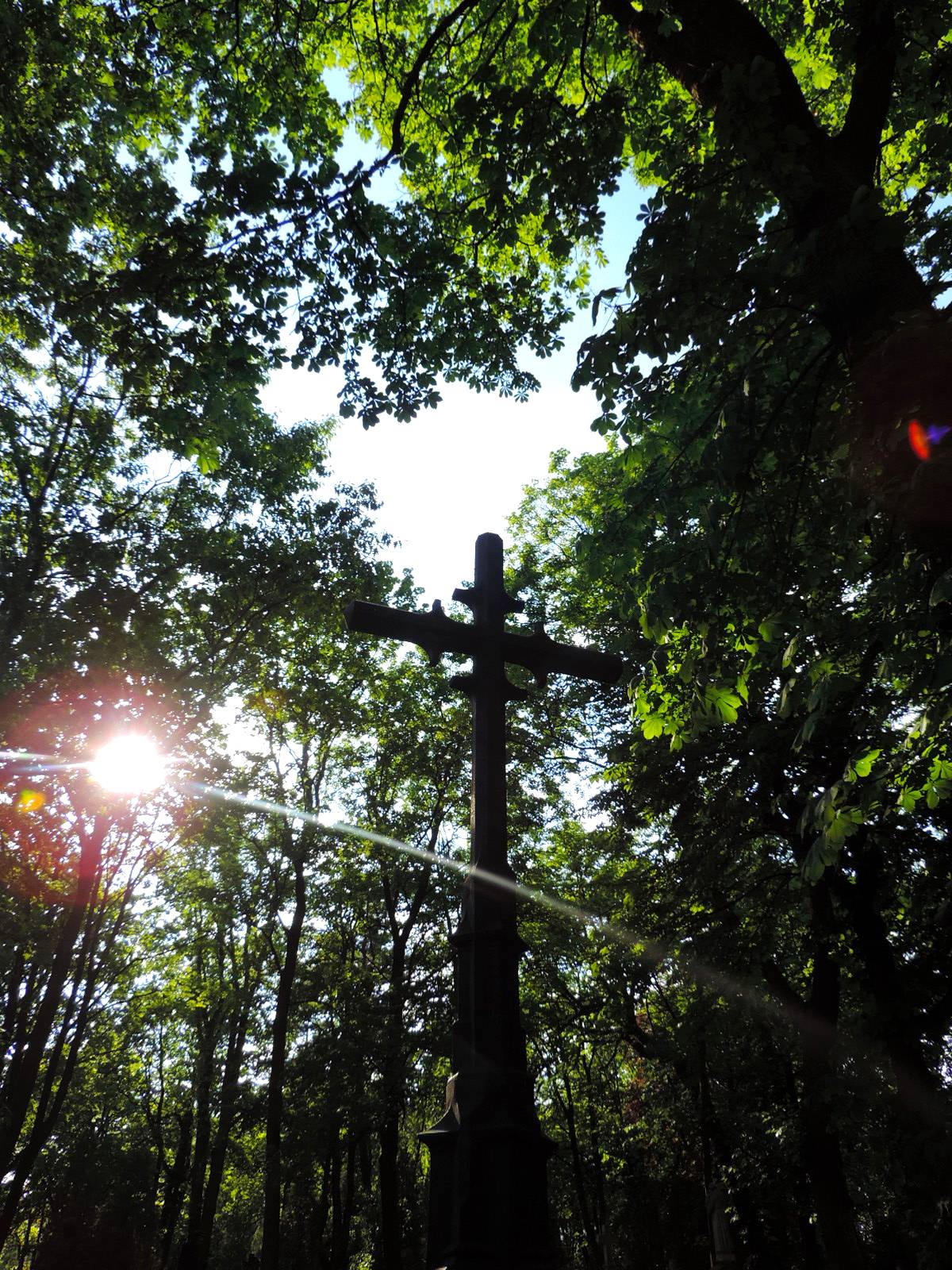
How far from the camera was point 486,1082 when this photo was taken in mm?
3100

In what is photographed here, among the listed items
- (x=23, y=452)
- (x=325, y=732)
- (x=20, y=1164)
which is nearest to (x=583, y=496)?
(x=325, y=732)

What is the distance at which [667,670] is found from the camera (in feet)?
16.9

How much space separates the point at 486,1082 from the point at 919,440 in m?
3.09

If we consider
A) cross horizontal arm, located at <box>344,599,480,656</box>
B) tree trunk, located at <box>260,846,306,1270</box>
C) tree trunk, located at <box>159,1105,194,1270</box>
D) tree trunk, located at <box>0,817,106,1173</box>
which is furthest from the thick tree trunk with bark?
tree trunk, located at <box>159,1105,194,1270</box>

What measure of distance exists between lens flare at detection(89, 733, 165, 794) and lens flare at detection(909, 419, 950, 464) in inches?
522

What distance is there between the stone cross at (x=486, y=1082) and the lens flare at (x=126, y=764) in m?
10.9

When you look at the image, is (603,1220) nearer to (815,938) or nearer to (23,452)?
(815,938)

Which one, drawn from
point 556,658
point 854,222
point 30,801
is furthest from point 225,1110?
point 854,222

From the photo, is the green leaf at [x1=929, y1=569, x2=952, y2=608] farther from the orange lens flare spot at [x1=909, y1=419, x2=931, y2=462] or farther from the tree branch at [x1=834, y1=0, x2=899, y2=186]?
the tree branch at [x1=834, y1=0, x2=899, y2=186]

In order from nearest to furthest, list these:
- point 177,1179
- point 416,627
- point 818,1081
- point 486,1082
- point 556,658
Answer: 1. point 486,1082
2. point 416,627
3. point 556,658
4. point 818,1081
5. point 177,1179

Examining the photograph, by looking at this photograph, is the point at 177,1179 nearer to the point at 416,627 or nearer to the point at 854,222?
the point at 416,627

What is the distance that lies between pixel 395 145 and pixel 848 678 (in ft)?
14.3

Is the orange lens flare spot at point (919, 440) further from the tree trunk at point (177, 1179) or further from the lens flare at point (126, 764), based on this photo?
the tree trunk at point (177, 1179)

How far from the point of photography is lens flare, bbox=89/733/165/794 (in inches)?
524
